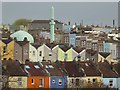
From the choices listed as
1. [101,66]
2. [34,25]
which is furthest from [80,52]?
[34,25]

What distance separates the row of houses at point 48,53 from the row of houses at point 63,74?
3.47 meters

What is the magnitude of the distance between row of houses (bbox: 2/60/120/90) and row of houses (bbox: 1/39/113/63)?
3.47 m

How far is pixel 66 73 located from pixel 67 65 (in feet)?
2.25

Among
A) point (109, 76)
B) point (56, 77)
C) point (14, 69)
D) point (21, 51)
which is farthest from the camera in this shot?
point (21, 51)

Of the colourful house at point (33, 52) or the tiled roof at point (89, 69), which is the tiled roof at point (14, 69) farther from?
the colourful house at point (33, 52)

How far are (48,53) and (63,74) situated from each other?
5.82 metres

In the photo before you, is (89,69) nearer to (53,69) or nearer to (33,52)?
(53,69)

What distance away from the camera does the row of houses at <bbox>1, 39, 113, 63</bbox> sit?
20.5 m

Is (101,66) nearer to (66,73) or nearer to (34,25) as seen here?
(66,73)

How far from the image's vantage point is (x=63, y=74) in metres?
15.8

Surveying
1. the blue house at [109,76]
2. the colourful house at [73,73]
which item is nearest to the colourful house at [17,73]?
the colourful house at [73,73]

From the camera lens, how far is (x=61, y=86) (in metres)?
15.6

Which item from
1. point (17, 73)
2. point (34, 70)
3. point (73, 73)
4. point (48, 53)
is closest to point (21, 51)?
point (48, 53)

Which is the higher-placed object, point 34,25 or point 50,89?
point 34,25
